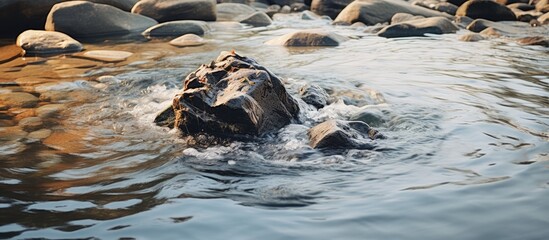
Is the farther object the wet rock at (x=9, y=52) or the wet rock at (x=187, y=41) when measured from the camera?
the wet rock at (x=187, y=41)

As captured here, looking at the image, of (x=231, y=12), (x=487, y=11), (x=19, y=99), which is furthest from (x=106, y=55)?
(x=487, y=11)

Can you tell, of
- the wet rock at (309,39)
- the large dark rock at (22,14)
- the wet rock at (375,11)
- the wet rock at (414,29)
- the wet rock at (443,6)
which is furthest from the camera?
the wet rock at (443,6)

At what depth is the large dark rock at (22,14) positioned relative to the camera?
34.7 ft

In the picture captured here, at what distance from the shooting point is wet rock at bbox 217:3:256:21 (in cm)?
1445

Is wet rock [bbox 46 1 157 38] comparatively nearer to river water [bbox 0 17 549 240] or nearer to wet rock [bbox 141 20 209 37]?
wet rock [bbox 141 20 209 37]

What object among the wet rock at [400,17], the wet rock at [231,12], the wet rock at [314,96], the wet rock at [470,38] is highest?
the wet rock at [314,96]

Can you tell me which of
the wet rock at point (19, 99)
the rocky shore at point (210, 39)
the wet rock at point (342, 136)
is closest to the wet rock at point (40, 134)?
the rocky shore at point (210, 39)

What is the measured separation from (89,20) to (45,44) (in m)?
1.64

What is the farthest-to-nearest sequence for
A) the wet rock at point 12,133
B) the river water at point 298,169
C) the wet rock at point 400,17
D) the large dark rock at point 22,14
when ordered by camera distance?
the wet rock at point 400,17 → the large dark rock at point 22,14 → the wet rock at point 12,133 → the river water at point 298,169

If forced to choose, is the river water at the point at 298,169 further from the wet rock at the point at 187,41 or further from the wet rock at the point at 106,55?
the wet rock at the point at 187,41

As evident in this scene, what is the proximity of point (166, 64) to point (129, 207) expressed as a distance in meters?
5.00

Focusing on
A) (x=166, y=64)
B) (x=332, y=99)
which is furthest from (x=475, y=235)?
(x=166, y=64)

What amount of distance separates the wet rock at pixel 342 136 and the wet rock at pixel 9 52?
238 inches

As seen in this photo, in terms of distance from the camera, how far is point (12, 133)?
4.51 m
